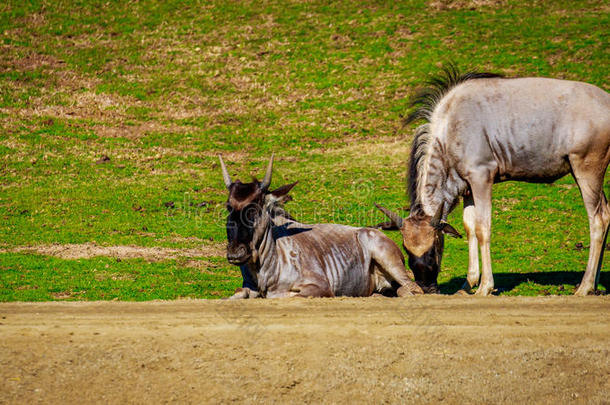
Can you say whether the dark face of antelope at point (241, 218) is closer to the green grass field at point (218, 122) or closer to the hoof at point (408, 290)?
the hoof at point (408, 290)

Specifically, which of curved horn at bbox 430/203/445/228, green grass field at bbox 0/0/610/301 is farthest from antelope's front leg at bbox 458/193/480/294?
green grass field at bbox 0/0/610/301

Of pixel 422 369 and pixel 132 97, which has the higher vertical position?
pixel 132 97

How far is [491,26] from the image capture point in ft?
153

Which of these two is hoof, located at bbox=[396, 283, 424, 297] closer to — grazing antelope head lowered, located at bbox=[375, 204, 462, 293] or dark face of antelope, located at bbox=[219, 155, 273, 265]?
grazing antelope head lowered, located at bbox=[375, 204, 462, 293]

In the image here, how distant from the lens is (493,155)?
531 inches

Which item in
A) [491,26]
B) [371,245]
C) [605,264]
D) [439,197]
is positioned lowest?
[605,264]

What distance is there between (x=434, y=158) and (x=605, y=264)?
740cm

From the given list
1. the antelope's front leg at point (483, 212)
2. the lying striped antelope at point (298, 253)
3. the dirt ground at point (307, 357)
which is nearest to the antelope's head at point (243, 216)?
the lying striped antelope at point (298, 253)

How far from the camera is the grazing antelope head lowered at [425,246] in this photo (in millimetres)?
12883

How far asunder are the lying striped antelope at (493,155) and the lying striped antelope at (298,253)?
2.47 ft

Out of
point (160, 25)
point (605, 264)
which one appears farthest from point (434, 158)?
point (160, 25)

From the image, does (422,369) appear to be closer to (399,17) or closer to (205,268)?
(205,268)

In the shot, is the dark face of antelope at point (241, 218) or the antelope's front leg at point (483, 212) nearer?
the dark face of antelope at point (241, 218)

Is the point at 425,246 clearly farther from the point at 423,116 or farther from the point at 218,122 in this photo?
the point at 218,122
